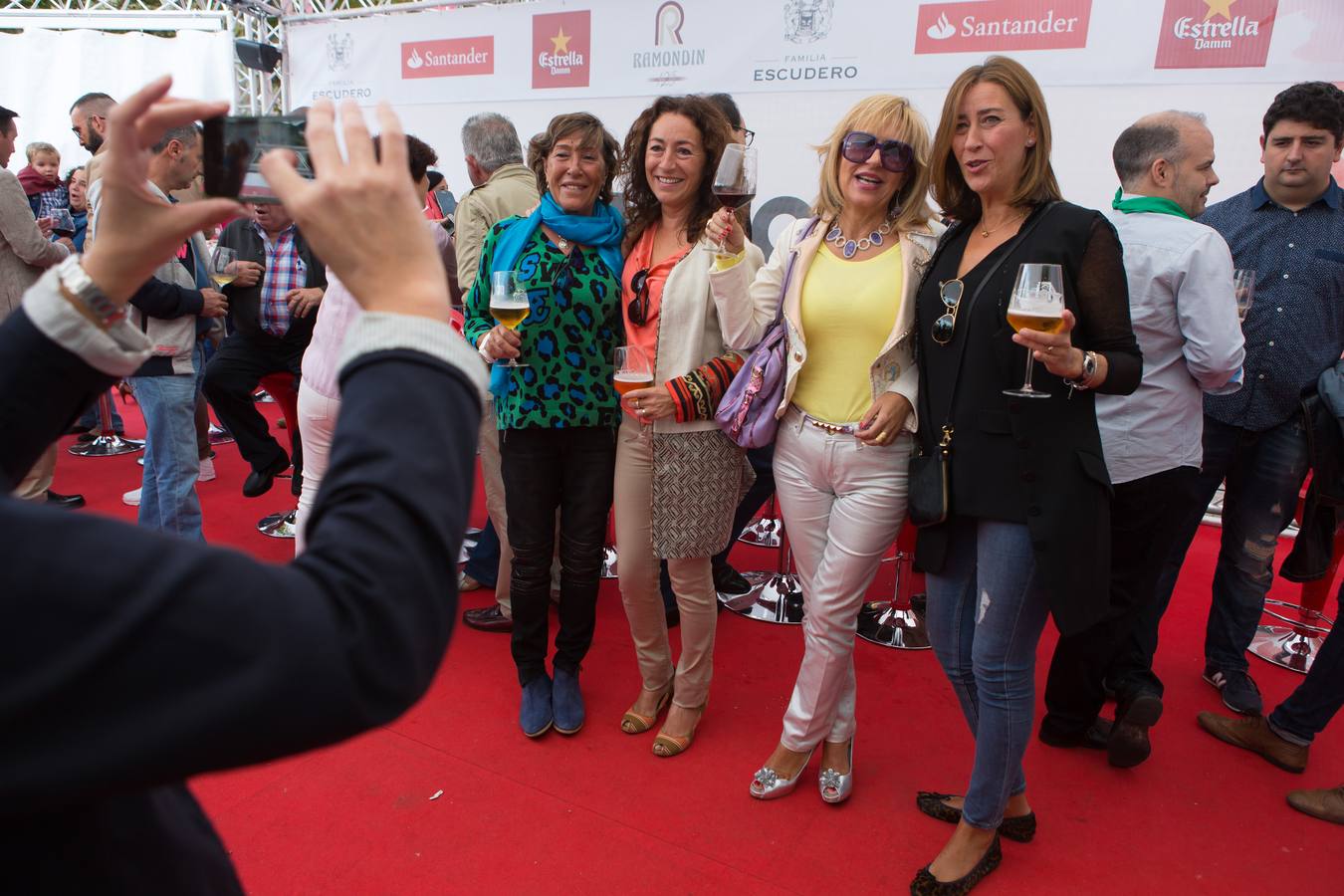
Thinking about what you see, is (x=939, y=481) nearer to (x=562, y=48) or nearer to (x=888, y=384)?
(x=888, y=384)

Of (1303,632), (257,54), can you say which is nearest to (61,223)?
(257,54)

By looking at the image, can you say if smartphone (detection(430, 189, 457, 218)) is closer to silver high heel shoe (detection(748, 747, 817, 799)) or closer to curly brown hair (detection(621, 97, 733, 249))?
curly brown hair (detection(621, 97, 733, 249))

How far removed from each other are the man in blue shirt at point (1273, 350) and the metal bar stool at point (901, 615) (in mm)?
963

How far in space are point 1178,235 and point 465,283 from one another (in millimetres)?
2841

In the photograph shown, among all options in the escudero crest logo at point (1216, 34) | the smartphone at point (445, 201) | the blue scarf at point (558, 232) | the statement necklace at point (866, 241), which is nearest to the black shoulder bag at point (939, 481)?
the statement necklace at point (866, 241)

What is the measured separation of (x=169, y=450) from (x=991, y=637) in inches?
143

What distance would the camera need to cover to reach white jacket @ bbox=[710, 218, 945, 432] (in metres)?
2.44

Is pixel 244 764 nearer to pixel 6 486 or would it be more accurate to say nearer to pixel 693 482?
pixel 6 486

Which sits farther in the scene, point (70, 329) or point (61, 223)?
point (61, 223)

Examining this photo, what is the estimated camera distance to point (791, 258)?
2.72 meters

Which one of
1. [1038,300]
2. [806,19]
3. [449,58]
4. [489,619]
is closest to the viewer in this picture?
[1038,300]

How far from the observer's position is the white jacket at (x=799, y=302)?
2443 mm

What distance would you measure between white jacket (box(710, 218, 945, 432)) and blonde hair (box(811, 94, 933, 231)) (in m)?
0.06

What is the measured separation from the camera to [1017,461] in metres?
2.12
